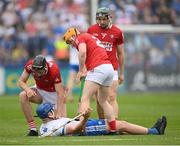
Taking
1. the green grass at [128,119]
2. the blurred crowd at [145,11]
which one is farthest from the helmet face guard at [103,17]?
the blurred crowd at [145,11]

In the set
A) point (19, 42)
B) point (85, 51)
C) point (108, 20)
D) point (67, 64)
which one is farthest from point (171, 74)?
point (85, 51)

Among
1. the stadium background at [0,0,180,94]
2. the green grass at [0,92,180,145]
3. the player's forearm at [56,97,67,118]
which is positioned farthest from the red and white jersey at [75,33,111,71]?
the stadium background at [0,0,180,94]

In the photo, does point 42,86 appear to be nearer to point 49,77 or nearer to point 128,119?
point 49,77

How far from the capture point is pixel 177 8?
117 ft

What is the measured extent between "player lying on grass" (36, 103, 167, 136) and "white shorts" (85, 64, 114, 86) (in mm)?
734

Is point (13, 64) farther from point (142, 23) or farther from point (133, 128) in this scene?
point (133, 128)

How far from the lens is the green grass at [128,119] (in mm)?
13164

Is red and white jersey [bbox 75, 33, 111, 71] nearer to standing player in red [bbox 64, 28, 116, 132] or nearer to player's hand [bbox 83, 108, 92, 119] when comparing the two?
standing player in red [bbox 64, 28, 116, 132]

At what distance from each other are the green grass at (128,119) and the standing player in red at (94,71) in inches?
25.7

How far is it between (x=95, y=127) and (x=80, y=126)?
23.1 inches

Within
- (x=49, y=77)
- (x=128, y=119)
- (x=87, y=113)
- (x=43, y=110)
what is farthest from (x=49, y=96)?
(x=128, y=119)

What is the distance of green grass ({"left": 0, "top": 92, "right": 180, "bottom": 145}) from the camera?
1316 centimetres

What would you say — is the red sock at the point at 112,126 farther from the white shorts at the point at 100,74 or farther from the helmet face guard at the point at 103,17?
the helmet face guard at the point at 103,17

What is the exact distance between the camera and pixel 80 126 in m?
13.9
